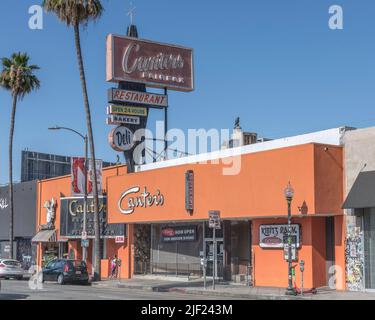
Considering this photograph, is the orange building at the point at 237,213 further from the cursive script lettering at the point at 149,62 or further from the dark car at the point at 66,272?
the cursive script lettering at the point at 149,62

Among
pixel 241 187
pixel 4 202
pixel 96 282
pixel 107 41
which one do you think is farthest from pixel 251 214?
pixel 4 202

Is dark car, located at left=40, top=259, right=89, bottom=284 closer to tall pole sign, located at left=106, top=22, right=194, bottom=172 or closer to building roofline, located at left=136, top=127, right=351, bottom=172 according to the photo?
building roofline, located at left=136, top=127, right=351, bottom=172

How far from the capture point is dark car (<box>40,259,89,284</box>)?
116 ft

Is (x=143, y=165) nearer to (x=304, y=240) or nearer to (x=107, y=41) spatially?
(x=107, y=41)

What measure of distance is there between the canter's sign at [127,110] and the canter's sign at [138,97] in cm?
47

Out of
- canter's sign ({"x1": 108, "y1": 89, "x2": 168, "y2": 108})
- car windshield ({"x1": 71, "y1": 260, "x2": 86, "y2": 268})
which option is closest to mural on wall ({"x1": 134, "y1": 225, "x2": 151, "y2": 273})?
car windshield ({"x1": 71, "y1": 260, "x2": 86, "y2": 268})

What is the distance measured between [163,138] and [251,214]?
16177 mm

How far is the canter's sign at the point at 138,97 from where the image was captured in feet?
140

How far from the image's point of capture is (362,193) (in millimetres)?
25938

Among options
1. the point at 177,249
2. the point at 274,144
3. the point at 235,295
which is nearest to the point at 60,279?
the point at 177,249

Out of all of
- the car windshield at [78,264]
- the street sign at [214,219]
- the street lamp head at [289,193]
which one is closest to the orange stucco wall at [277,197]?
the street lamp head at [289,193]

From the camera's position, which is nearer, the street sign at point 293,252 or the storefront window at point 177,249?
the street sign at point 293,252

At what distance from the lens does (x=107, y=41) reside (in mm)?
43250

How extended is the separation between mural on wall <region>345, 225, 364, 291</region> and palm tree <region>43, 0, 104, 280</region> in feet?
52.4
